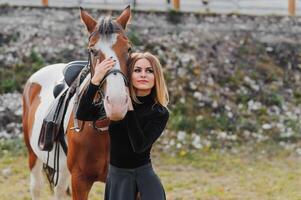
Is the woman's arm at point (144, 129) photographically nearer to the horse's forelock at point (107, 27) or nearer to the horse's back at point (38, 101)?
the horse's forelock at point (107, 27)

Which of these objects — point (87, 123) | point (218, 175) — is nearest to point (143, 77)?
point (87, 123)

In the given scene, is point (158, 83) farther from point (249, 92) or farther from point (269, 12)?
point (269, 12)

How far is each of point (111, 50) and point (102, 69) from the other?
0.21m

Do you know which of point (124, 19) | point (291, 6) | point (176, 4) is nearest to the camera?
point (124, 19)

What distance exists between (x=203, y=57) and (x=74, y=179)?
6.04 m

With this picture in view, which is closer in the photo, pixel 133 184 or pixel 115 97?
pixel 115 97

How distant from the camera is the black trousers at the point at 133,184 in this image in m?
3.61

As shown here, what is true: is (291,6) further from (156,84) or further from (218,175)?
(156,84)

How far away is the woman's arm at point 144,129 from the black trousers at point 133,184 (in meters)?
0.16

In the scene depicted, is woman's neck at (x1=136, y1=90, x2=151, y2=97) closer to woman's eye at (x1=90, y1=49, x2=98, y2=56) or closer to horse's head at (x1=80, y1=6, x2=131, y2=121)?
horse's head at (x1=80, y1=6, x2=131, y2=121)

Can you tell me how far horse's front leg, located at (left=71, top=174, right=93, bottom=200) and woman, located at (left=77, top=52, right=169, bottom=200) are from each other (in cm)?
76

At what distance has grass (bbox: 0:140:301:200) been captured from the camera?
6.91 meters

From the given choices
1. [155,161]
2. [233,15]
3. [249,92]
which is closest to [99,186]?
[155,161]

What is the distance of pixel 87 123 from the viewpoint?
434 cm
